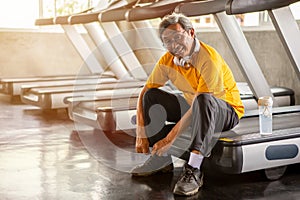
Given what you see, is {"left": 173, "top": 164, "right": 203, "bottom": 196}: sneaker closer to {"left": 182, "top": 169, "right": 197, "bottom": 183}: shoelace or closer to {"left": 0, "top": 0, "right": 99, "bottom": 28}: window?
{"left": 182, "top": 169, "right": 197, "bottom": 183}: shoelace

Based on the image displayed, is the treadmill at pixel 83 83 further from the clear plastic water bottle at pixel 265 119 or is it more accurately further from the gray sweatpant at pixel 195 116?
the clear plastic water bottle at pixel 265 119

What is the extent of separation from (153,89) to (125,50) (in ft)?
10.9

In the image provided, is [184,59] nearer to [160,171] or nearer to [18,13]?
[160,171]

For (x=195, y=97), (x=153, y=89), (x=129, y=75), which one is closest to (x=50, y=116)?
(x=129, y=75)

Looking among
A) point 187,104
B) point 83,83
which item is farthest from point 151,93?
point 83,83

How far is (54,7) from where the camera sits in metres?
8.05

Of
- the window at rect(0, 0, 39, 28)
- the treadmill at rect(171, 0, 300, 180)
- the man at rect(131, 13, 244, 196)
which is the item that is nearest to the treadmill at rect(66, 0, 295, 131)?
the treadmill at rect(171, 0, 300, 180)

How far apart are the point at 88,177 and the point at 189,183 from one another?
25.7 inches

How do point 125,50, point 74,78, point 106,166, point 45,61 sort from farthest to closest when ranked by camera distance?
1. point 45,61
2. point 74,78
3. point 125,50
4. point 106,166

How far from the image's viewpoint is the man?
2562 mm

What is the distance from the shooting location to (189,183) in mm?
2588

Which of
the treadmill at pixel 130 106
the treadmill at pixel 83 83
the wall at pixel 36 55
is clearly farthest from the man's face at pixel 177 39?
the wall at pixel 36 55

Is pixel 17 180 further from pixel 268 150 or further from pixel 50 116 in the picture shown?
pixel 50 116

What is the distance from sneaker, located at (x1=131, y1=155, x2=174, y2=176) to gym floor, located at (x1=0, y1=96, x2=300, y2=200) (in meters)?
0.05
